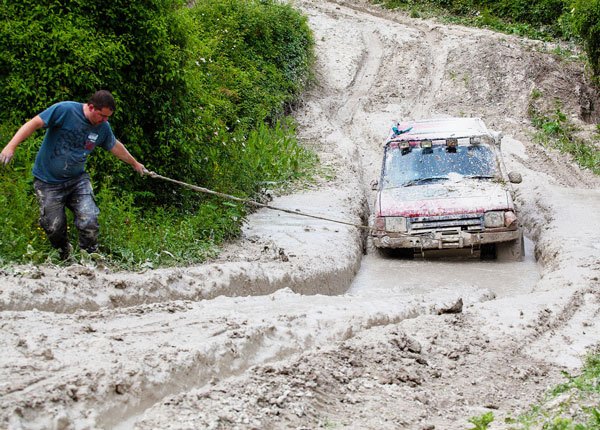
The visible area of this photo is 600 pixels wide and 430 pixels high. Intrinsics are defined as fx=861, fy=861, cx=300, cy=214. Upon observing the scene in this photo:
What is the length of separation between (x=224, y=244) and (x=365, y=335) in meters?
4.75

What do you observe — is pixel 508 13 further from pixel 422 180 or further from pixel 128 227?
pixel 128 227

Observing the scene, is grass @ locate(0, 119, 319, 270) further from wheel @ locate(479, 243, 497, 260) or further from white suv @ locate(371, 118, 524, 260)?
wheel @ locate(479, 243, 497, 260)

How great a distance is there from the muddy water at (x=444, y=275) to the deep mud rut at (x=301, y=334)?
0.04 metres

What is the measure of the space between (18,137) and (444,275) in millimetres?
6197

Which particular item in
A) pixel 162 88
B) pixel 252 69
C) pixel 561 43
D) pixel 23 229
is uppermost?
pixel 561 43

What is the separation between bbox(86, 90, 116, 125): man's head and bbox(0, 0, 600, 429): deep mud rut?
1434 millimetres

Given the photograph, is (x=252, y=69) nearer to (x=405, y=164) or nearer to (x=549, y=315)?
(x=405, y=164)

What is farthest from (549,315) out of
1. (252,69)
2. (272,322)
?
(252,69)

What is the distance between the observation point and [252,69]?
2162 cm

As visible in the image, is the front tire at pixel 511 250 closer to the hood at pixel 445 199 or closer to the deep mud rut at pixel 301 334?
the deep mud rut at pixel 301 334

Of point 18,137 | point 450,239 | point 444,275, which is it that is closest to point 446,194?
point 450,239

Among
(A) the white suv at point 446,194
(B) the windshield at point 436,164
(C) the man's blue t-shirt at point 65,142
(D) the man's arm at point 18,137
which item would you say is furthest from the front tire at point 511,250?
(D) the man's arm at point 18,137

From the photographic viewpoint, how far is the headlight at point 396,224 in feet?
40.2

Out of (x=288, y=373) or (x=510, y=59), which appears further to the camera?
(x=510, y=59)
